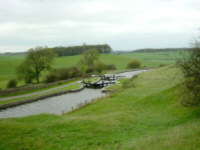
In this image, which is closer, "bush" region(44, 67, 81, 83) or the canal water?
the canal water

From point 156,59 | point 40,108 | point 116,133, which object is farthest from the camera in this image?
point 156,59

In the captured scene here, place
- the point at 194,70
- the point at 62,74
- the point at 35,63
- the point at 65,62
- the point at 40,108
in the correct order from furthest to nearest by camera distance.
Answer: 1. the point at 65,62
2. the point at 62,74
3. the point at 35,63
4. the point at 40,108
5. the point at 194,70

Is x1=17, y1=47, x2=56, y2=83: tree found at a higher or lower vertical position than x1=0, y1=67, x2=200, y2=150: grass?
higher

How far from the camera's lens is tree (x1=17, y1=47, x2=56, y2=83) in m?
49.2

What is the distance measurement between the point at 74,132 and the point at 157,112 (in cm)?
894

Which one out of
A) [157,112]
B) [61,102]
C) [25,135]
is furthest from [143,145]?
[61,102]

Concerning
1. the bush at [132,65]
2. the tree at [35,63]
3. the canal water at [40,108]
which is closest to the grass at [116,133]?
the canal water at [40,108]

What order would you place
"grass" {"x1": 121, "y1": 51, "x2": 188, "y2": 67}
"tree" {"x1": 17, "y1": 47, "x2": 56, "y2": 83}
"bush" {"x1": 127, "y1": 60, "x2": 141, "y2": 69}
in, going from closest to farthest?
"tree" {"x1": 17, "y1": 47, "x2": 56, "y2": 83} < "bush" {"x1": 127, "y1": 60, "x2": 141, "y2": 69} < "grass" {"x1": 121, "y1": 51, "x2": 188, "y2": 67}

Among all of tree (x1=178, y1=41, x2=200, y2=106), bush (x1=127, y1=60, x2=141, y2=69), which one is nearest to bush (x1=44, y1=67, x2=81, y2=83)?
bush (x1=127, y1=60, x2=141, y2=69)

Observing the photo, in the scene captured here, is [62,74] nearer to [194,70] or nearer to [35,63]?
[35,63]

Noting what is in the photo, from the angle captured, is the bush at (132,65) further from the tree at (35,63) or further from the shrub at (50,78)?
the shrub at (50,78)

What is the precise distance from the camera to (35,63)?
5119cm

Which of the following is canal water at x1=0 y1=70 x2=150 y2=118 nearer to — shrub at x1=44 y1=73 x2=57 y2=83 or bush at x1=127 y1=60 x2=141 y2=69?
shrub at x1=44 y1=73 x2=57 y2=83

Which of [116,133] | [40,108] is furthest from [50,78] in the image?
[116,133]
